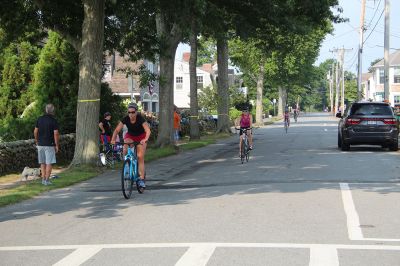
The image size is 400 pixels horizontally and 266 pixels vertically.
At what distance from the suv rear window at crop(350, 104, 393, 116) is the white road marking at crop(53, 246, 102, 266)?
16.9m

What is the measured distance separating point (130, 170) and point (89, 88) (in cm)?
604

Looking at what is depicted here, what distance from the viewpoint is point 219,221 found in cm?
908

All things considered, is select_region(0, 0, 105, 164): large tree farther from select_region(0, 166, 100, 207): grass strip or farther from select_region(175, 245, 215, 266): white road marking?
select_region(175, 245, 215, 266): white road marking

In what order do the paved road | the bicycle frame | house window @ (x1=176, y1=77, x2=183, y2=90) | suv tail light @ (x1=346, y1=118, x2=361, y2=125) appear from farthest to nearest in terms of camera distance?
house window @ (x1=176, y1=77, x2=183, y2=90)
suv tail light @ (x1=346, y1=118, x2=361, y2=125)
the bicycle frame
the paved road

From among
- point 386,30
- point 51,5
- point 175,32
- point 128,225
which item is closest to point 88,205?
point 128,225

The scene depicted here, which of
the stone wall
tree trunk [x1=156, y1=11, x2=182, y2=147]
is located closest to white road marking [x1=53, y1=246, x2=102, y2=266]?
the stone wall

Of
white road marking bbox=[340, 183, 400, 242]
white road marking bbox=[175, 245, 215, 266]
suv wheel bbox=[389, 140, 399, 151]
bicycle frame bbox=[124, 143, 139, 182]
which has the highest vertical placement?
bicycle frame bbox=[124, 143, 139, 182]

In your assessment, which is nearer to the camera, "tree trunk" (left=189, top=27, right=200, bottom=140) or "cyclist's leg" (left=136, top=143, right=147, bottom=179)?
"cyclist's leg" (left=136, top=143, right=147, bottom=179)

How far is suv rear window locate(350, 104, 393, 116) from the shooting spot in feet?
74.4

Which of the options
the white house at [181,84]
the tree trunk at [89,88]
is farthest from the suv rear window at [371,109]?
the white house at [181,84]

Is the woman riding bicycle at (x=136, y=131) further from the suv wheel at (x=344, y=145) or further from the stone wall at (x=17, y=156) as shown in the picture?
the suv wheel at (x=344, y=145)

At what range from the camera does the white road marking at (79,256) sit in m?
6.68

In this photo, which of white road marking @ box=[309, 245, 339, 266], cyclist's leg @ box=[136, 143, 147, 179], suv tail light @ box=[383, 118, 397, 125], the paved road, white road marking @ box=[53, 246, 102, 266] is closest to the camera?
white road marking @ box=[309, 245, 339, 266]

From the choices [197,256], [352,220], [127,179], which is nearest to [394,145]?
[127,179]
